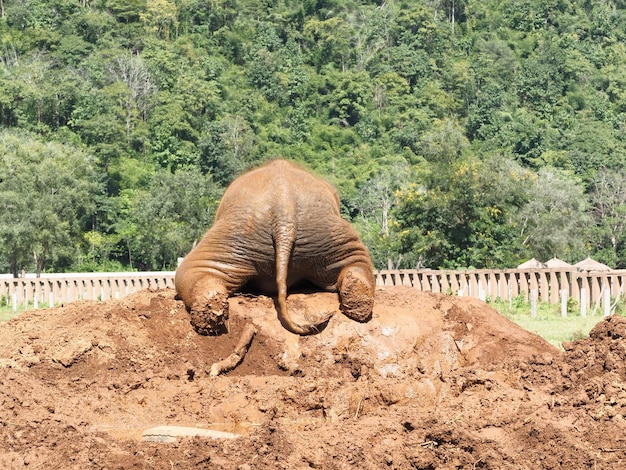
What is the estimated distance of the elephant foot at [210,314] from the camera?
442 inches

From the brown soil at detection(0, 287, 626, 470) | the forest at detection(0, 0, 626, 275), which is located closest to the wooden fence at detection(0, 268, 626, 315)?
the forest at detection(0, 0, 626, 275)

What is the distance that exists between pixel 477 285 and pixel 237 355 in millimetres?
15887

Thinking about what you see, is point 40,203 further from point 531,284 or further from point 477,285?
point 531,284

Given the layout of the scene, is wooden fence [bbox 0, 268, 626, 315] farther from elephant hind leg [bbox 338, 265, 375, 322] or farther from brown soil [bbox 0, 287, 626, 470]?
elephant hind leg [bbox 338, 265, 375, 322]

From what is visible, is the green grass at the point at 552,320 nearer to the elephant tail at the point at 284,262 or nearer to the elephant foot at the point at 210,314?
the elephant tail at the point at 284,262

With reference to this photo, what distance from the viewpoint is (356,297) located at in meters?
11.3

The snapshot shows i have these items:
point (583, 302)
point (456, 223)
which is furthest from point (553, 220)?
point (583, 302)

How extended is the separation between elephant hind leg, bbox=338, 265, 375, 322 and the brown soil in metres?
0.10

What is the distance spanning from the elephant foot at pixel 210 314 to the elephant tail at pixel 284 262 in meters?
0.55

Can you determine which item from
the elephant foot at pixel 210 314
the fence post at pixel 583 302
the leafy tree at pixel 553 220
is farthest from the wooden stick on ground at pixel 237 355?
the leafy tree at pixel 553 220

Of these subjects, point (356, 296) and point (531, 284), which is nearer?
point (356, 296)

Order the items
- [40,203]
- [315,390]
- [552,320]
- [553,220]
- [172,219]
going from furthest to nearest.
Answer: [172,219], [553,220], [40,203], [552,320], [315,390]

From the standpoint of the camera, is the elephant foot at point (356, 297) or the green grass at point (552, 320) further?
the green grass at point (552, 320)

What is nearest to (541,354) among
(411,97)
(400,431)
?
(400,431)
